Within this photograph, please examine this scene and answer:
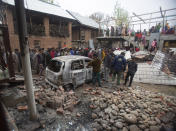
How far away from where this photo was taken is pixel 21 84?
462 centimetres

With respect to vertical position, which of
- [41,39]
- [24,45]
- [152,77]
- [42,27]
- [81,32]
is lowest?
[152,77]

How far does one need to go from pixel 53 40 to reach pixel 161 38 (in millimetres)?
12812

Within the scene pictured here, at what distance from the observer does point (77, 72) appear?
4.91m

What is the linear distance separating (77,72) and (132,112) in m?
2.74

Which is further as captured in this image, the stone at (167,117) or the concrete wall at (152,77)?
the concrete wall at (152,77)

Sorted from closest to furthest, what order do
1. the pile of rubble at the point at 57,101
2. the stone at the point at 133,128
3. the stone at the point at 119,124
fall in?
the stone at the point at 133,128 → the stone at the point at 119,124 → the pile of rubble at the point at 57,101

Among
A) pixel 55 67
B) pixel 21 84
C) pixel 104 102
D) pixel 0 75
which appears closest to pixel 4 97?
pixel 0 75

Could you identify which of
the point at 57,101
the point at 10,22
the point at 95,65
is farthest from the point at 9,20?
the point at 57,101

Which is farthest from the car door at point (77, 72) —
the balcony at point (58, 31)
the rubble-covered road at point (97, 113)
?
the balcony at point (58, 31)

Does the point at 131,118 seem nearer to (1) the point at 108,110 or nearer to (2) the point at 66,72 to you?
(1) the point at 108,110

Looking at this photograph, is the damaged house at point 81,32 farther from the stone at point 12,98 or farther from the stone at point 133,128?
the stone at point 133,128

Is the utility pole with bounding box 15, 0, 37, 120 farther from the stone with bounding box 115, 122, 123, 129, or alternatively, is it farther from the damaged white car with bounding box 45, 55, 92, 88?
the stone with bounding box 115, 122, 123, 129

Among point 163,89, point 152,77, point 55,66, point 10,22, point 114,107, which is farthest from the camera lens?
point 10,22

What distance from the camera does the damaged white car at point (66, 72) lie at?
14.6 feet
